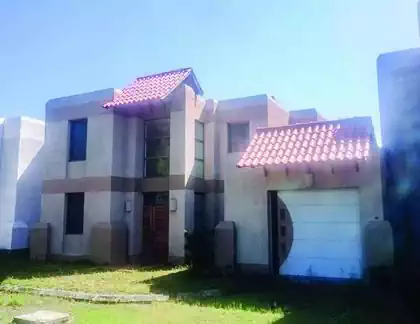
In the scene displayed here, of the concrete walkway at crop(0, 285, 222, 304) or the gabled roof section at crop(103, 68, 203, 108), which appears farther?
the gabled roof section at crop(103, 68, 203, 108)

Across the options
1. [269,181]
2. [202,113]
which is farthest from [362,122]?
[202,113]

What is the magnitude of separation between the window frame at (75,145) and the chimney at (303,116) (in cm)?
1014

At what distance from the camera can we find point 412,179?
1220 cm

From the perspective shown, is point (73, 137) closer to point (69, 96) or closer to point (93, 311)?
point (69, 96)

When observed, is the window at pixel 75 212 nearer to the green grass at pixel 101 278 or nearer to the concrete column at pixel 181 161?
the green grass at pixel 101 278

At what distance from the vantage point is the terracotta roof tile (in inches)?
712

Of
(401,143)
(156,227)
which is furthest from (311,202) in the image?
(156,227)

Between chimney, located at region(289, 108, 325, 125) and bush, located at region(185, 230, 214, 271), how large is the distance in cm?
928

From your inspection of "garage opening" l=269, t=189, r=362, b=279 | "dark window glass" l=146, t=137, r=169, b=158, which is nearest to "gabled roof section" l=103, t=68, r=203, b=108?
"dark window glass" l=146, t=137, r=169, b=158

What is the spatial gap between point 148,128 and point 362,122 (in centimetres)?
1009

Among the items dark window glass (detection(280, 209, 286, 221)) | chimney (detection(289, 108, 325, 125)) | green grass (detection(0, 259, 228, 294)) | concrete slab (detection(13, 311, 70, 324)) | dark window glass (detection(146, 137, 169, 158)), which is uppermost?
chimney (detection(289, 108, 325, 125))

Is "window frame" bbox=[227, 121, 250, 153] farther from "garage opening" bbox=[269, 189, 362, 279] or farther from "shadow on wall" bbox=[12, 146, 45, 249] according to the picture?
"shadow on wall" bbox=[12, 146, 45, 249]

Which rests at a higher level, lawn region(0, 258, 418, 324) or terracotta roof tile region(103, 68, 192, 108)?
terracotta roof tile region(103, 68, 192, 108)

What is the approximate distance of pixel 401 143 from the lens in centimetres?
1259
